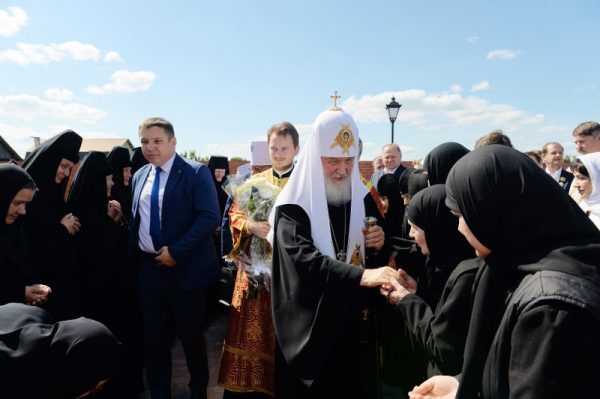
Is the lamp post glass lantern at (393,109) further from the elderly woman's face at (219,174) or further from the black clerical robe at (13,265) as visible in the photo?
the black clerical robe at (13,265)

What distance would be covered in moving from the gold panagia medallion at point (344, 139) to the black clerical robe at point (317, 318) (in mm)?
466

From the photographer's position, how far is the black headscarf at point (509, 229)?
4.52ft

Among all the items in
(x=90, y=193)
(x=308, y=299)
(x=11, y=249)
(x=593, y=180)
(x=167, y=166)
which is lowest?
(x=308, y=299)

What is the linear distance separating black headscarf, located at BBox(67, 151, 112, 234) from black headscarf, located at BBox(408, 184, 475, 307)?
2.96m

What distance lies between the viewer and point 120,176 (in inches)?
225

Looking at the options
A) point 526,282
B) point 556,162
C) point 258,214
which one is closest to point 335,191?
point 258,214

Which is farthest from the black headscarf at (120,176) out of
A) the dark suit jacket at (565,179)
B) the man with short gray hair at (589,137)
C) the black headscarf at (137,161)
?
the dark suit jacket at (565,179)

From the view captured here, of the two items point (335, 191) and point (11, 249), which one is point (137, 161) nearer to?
point (11, 249)

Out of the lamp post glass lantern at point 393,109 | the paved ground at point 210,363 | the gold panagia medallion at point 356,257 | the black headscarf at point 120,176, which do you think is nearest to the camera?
the gold panagia medallion at point 356,257

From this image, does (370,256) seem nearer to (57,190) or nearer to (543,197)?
(543,197)

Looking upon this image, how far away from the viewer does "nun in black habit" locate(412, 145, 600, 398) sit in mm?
1259

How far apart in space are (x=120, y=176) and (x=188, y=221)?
7.62 feet

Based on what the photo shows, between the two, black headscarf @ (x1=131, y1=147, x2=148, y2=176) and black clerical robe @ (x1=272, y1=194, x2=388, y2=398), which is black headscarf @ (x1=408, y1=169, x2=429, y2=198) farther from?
black headscarf @ (x1=131, y1=147, x2=148, y2=176)

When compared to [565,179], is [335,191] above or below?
above
